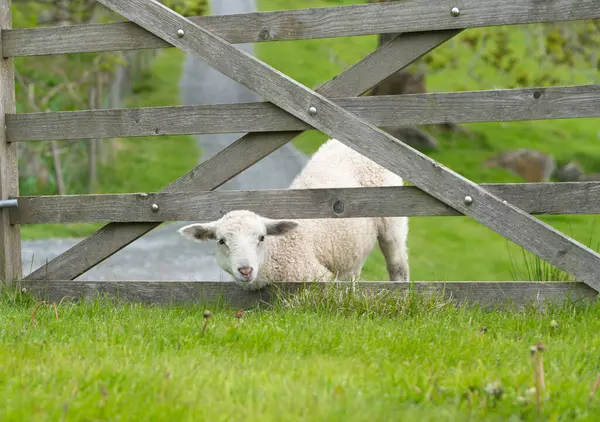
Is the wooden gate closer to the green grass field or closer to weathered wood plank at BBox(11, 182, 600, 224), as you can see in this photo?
weathered wood plank at BBox(11, 182, 600, 224)

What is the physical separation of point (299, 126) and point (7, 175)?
2308mm

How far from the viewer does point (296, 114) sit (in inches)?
203

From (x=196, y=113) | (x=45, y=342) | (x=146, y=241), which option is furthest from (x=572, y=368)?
(x=146, y=241)

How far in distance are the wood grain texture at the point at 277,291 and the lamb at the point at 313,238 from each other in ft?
0.53

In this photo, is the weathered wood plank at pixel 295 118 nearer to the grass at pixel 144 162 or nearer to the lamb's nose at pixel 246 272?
the lamb's nose at pixel 246 272

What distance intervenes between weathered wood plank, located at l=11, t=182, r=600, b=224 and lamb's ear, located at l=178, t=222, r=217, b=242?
0.26 metres

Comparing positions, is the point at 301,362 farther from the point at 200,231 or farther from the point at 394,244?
the point at 394,244

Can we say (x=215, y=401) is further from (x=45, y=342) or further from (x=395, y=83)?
(x=395, y=83)

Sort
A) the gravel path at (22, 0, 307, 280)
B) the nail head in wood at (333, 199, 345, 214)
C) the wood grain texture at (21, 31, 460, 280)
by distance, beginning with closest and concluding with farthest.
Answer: the wood grain texture at (21, 31, 460, 280) → the nail head in wood at (333, 199, 345, 214) → the gravel path at (22, 0, 307, 280)

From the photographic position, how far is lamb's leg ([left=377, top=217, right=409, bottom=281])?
7.54 metres

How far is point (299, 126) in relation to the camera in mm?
5223

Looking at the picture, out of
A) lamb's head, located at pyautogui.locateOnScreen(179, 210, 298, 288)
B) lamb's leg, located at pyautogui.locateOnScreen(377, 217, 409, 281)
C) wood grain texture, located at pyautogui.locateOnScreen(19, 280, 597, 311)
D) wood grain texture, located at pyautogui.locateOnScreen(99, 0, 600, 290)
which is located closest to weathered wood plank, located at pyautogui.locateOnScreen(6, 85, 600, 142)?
wood grain texture, located at pyautogui.locateOnScreen(99, 0, 600, 290)

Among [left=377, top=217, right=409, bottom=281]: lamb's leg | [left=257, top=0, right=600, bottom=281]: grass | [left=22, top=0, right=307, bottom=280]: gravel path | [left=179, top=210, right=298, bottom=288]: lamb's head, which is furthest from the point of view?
[left=257, top=0, right=600, bottom=281]: grass

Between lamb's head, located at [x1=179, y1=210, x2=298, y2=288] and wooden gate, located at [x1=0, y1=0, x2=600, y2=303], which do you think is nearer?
wooden gate, located at [x1=0, y1=0, x2=600, y2=303]
